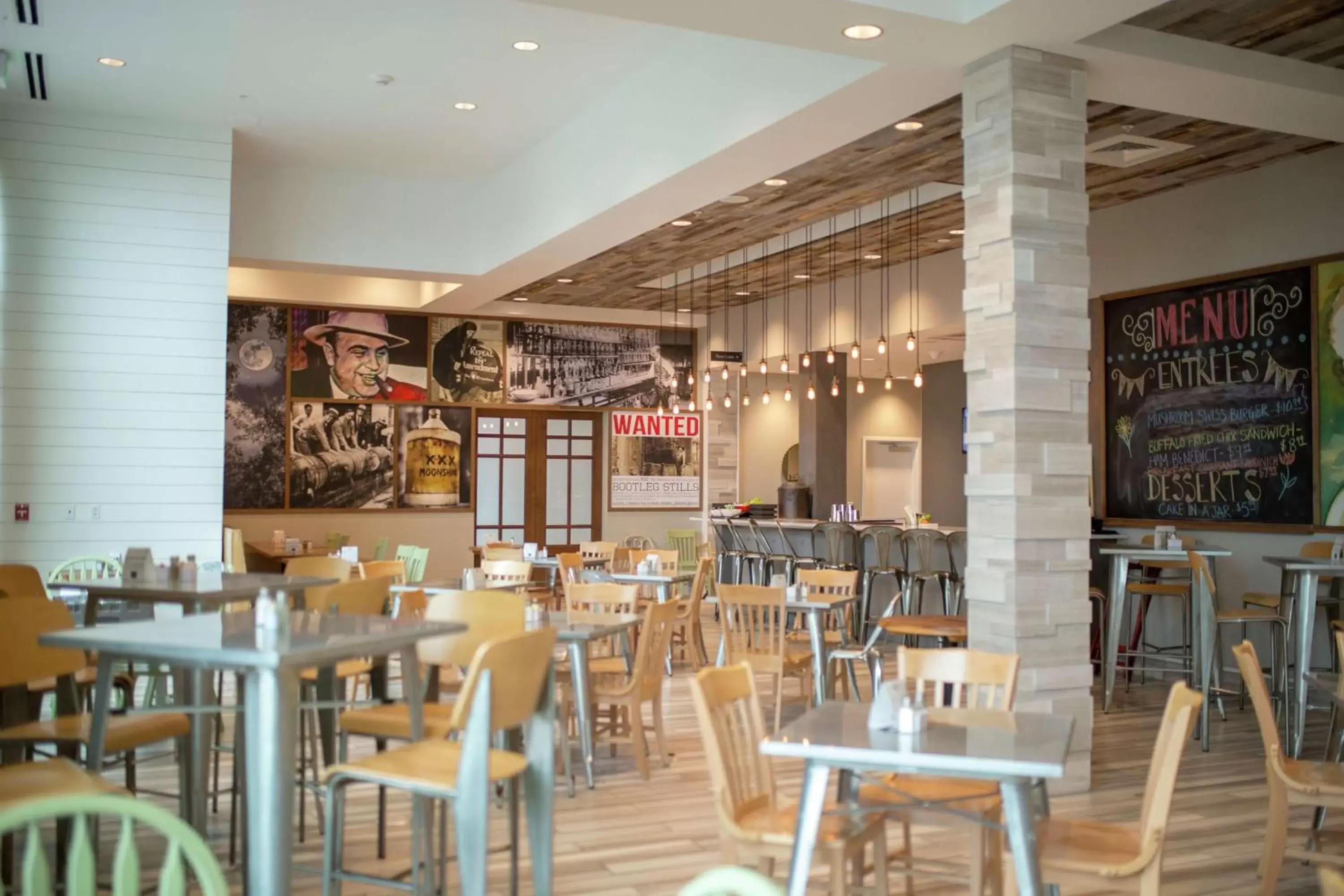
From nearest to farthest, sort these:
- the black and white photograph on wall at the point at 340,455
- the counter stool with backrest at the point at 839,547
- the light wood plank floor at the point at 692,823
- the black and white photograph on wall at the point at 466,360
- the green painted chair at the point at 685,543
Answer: the light wood plank floor at the point at 692,823
the counter stool with backrest at the point at 839,547
the black and white photograph on wall at the point at 340,455
the green painted chair at the point at 685,543
the black and white photograph on wall at the point at 466,360

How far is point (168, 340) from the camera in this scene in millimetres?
9336

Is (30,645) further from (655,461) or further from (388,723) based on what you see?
(655,461)

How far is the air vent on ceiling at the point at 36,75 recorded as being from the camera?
8.24 metres

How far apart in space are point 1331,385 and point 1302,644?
2661 millimetres

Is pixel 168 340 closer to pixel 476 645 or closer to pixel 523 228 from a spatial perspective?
pixel 523 228

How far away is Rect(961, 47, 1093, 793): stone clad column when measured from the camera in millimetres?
5656

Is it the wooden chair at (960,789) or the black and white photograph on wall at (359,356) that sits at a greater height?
the black and white photograph on wall at (359,356)

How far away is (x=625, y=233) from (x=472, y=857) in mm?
7397

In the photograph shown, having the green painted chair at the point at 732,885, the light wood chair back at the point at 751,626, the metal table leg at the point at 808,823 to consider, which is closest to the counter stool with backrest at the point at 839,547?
the light wood chair back at the point at 751,626

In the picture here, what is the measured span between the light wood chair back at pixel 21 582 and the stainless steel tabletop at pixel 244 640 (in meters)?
2.29

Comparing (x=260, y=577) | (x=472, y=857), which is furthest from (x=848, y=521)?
(x=472, y=857)

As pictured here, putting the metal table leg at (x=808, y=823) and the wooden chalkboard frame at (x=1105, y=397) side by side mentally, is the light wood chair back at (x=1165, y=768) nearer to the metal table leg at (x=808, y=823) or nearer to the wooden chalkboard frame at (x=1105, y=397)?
the metal table leg at (x=808, y=823)

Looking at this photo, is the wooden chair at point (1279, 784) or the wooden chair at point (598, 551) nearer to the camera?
the wooden chair at point (1279, 784)

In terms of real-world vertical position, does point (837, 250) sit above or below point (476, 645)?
above
